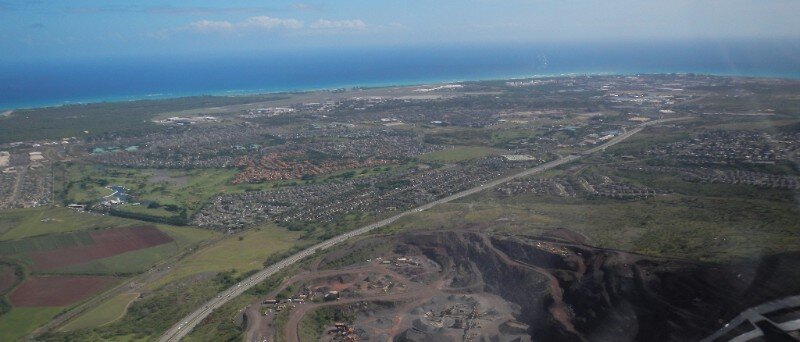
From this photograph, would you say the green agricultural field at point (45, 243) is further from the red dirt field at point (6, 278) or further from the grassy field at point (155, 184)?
the grassy field at point (155, 184)

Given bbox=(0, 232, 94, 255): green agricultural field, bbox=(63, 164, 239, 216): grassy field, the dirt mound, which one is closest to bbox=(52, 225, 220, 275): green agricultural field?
bbox=(0, 232, 94, 255): green agricultural field

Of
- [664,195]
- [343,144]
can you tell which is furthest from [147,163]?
[664,195]

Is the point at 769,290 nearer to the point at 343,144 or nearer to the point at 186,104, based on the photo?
the point at 343,144

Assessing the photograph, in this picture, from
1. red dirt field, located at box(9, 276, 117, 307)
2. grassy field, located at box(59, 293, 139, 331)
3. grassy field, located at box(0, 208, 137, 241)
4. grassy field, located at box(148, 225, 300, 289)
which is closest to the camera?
grassy field, located at box(59, 293, 139, 331)

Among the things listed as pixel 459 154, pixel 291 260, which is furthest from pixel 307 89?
pixel 291 260

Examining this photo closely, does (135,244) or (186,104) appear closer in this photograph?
(135,244)

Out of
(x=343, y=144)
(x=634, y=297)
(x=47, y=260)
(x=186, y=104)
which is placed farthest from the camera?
(x=186, y=104)

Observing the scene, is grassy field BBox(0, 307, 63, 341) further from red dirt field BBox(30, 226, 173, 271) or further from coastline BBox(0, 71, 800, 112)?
coastline BBox(0, 71, 800, 112)
